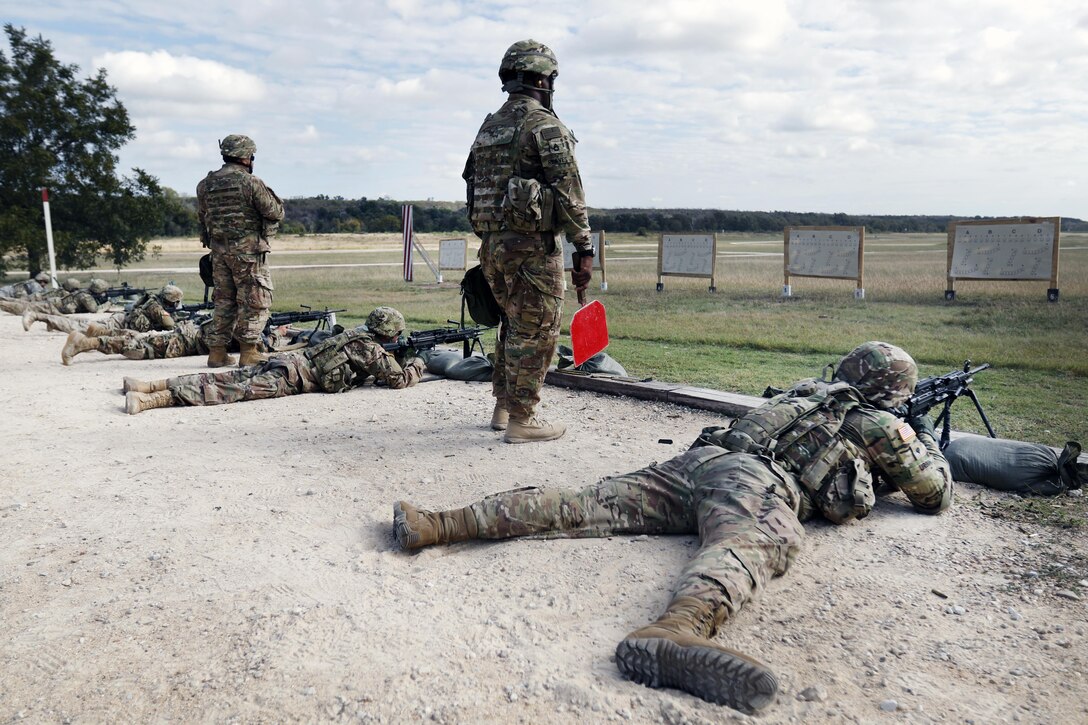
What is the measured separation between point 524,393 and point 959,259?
1174cm

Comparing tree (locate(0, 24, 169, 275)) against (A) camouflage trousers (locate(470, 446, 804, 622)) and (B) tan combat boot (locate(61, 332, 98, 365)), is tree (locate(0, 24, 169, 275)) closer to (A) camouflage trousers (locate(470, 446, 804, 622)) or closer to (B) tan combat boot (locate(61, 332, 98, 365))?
(B) tan combat boot (locate(61, 332, 98, 365))

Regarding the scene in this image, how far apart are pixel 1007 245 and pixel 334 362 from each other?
39.0 ft

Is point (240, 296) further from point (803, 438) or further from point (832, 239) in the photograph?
point (832, 239)

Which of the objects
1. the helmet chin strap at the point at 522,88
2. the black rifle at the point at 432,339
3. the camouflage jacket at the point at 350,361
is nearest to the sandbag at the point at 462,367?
the black rifle at the point at 432,339

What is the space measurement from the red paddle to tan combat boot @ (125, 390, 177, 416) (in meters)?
3.53

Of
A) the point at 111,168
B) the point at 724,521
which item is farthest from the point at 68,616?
the point at 111,168

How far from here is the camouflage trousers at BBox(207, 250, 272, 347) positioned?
8.57 m

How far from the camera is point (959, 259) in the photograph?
14.3 meters

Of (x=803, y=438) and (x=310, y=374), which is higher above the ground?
(x=803, y=438)

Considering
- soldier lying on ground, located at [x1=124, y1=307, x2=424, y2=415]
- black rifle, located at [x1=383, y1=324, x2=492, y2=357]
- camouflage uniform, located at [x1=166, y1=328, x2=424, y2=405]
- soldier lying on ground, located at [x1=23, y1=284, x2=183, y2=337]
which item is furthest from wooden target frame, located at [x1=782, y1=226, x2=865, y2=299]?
soldier lying on ground, located at [x1=23, y1=284, x2=183, y2=337]

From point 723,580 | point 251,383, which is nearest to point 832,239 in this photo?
point 251,383

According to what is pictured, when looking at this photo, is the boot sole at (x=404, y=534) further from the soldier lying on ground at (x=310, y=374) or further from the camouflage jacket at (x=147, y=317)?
the camouflage jacket at (x=147, y=317)

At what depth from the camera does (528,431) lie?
5.59m

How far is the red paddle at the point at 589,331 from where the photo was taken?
582 centimetres
